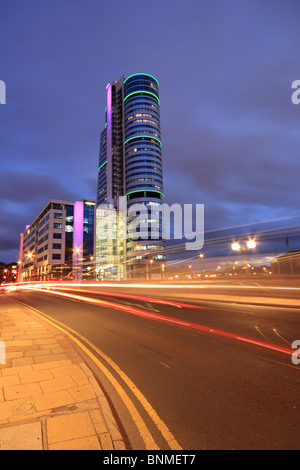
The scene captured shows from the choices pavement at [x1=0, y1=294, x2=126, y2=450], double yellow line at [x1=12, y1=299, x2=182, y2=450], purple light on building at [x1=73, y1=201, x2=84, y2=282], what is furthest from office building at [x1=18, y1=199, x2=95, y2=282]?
double yellow line at [x1=12, y1=299, x2=182, y2=450]

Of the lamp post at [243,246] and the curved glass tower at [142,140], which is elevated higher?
the curved glass tower at [142,140]

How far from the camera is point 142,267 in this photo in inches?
4596

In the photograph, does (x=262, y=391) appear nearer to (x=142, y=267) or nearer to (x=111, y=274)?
(x=142, y=267)

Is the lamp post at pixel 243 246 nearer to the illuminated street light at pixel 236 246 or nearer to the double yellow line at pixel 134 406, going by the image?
the illuminated street light at pixel 236 246

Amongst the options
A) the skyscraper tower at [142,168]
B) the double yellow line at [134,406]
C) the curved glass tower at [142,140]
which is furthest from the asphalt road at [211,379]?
the curved glass tower at [142,140]

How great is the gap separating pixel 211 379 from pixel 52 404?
9.58 feet

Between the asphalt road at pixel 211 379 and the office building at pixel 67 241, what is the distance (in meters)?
83.1

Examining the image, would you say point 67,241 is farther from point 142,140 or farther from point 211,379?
point 211,379

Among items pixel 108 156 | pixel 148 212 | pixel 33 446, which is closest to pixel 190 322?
pixel 33 446

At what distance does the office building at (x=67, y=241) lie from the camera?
9025 cm

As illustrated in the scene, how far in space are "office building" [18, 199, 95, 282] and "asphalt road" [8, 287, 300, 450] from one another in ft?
→ 273

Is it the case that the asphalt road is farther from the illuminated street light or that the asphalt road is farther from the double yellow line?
the illuminated street light

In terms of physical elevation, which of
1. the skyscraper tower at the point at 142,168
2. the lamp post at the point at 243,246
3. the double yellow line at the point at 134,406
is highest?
the skyscraper tower at the point at 142,168

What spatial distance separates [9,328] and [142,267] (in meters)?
108
